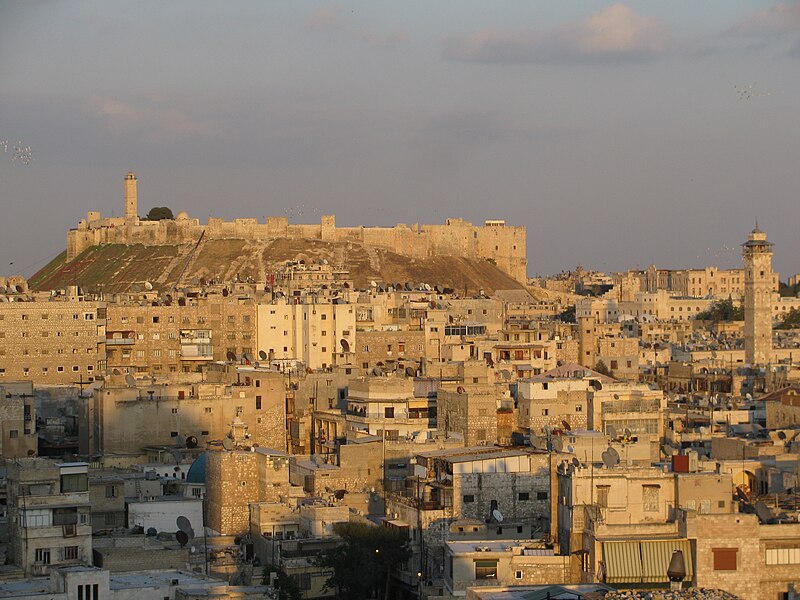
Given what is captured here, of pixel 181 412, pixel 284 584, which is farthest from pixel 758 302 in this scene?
pixel 284 584

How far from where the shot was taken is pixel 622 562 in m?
24.6

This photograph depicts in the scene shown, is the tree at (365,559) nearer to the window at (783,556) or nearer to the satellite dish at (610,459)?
the satellite dish at (610,459)

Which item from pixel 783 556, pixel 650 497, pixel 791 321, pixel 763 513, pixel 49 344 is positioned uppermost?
pixel 791 321

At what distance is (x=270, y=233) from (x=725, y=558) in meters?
97.9

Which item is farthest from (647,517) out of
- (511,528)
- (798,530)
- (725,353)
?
(725,353)

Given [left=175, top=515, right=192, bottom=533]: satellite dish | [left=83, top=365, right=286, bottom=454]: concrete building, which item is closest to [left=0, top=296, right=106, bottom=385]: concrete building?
[left=83, top=365, right=286, bottom=454]: concrete building

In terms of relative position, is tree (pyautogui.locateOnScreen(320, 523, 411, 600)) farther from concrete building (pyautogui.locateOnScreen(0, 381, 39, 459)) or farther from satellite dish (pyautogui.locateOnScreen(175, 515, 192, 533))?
concrete building (pyautogui.locateOnScreen(0, 381, 39, 459))

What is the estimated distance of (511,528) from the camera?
1271 inches

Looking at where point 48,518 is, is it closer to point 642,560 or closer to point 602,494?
point 602,494

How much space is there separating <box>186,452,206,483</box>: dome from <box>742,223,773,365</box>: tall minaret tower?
1472 inches

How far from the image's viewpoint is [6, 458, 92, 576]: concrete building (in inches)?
1134

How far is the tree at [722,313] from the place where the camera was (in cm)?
11188

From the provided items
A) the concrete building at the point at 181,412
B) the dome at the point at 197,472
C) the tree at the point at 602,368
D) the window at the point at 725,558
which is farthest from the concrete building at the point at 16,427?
the tree at the point at 602,368

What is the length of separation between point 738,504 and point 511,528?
5.00m
